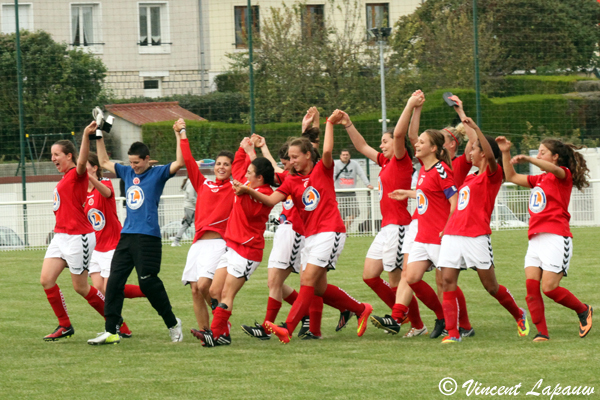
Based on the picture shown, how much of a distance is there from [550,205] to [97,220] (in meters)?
4.05

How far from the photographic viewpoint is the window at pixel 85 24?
2506 cm

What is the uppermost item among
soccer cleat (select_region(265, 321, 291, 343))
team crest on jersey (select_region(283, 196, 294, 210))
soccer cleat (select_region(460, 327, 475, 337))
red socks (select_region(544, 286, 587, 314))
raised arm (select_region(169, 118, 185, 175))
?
raised arm (select_region(169, 118, 185, 175))

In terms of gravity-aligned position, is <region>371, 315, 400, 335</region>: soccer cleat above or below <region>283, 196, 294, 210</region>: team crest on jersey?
below

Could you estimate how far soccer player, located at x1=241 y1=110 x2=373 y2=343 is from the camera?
6.94m

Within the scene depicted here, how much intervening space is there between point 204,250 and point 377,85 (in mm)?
19744

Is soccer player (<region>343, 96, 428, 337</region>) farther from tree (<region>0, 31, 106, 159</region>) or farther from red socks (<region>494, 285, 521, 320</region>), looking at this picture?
tree (<region>0, 31, 106, 159</region>)

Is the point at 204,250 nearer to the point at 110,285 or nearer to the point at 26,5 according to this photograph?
the point at 110,285

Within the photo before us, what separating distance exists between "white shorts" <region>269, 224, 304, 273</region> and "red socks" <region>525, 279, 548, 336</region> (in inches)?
74.6

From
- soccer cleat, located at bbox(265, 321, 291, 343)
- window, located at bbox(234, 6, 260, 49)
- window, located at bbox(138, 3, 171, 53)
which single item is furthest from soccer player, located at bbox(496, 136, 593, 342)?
window, located at bbox(138, 3, 171, 53)

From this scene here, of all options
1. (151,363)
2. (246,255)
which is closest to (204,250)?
(246,255)

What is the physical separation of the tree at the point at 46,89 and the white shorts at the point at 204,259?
12.0 m

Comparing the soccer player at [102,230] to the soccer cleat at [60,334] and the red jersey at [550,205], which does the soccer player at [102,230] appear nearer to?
the soccer cleat at [60,334]

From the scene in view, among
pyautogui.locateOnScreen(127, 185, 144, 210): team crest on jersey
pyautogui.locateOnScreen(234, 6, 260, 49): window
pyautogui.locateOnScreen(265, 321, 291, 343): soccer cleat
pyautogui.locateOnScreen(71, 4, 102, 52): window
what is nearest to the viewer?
pyautogui.locateOnScreen(265, 321, 291, 343): soccer cleat

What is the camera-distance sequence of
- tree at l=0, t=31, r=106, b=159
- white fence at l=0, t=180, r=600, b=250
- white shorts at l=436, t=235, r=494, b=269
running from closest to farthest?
white shorts at l=436, t=235, r=494, b=269 → white fence at l=0, t=180, r=600, b=250 → tree at l=0, t=31, r=106, b=159
